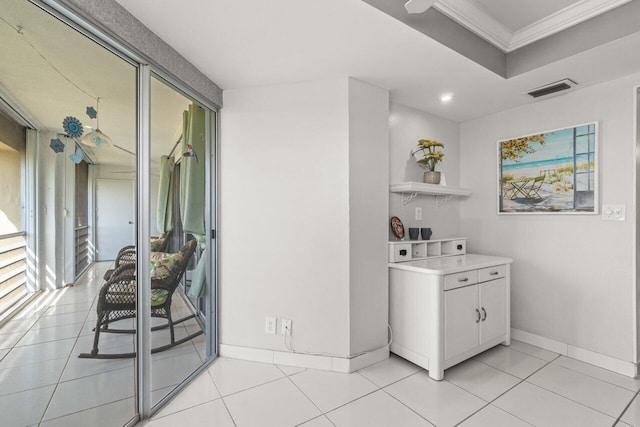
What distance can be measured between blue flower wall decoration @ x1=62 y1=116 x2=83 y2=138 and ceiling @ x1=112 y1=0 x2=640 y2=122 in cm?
61

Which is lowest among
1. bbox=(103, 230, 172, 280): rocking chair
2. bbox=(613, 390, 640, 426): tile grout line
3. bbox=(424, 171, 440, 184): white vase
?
bbox=(613, 390, 640, 426): tile grout line

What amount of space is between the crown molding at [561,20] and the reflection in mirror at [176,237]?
2.34 metres

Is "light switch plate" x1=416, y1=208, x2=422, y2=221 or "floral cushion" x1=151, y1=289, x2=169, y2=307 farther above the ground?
"light switch plate" x1=416, y1=208, x2=422, y2=221

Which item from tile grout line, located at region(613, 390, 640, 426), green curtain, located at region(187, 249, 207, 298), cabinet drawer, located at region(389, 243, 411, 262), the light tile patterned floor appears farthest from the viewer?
cabinet drawer, located at region(389, 243, 411, 262)

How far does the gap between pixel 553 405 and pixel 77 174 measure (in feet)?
9.56

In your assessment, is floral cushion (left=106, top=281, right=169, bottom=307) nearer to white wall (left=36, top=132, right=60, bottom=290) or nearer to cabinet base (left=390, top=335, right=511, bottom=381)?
white wall (left=36, top=132, right=60, bottom=290)

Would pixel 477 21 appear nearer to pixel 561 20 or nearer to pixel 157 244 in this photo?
pixel 561 20

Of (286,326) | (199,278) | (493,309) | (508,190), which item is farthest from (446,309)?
(199,278)

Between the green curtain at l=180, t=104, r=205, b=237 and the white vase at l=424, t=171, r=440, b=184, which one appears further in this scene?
the white vase at l=424, t=171, r=440, b=184

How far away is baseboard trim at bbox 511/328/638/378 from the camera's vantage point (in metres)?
→ 2.12

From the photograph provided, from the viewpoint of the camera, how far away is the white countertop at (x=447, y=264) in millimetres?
2122

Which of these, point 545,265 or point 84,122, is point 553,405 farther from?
point 84,122

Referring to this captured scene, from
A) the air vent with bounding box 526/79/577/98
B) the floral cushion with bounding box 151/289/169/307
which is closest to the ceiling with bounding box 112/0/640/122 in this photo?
the air vent with bounding box 526/79/577/98

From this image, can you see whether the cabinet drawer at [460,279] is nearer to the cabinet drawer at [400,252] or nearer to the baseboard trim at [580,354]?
the cabinet drawer at [400,252]
